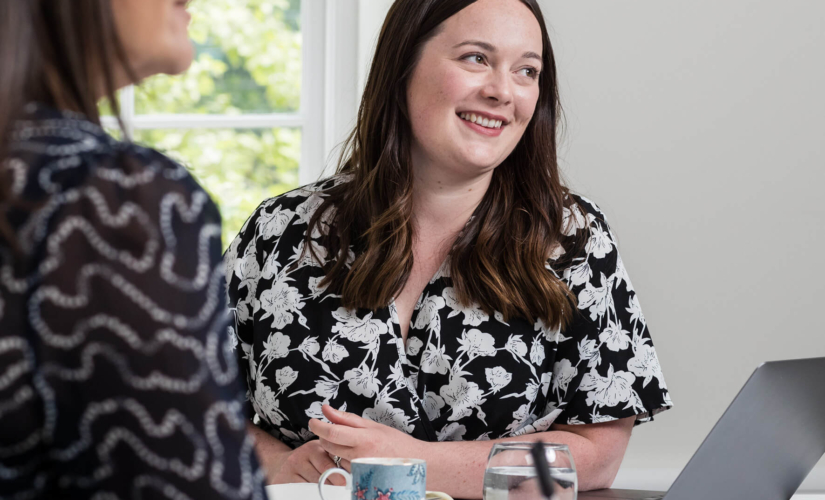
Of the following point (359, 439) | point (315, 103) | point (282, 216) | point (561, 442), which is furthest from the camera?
point (315, 103)

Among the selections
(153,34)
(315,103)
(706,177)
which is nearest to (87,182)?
(153,34)

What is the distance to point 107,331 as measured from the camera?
1.43 feet

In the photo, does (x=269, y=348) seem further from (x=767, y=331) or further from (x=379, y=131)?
(x=767, y=331)

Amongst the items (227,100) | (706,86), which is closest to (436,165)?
(706,86)

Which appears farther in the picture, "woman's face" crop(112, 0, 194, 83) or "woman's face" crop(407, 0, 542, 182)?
"woman's face" crop(407, 0, 542, 182)

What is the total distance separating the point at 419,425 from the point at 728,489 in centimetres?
62

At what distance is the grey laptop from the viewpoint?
904 millimetres

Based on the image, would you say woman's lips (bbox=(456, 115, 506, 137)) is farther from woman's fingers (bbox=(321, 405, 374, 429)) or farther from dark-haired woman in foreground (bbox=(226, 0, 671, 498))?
woman's fingers (bbox=(321, 405, 374, 429))

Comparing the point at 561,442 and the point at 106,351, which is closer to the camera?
the point at 106,351

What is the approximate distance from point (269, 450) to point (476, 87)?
0.79 metres

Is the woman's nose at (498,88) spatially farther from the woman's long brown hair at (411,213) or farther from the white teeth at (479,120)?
the woman's long brown hair at (411,213)

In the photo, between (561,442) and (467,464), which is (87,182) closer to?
(467,464)

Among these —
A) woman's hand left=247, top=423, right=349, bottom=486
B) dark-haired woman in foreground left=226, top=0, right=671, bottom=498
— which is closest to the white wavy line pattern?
woman's hand left=247, top=423, right=349, bottom=486

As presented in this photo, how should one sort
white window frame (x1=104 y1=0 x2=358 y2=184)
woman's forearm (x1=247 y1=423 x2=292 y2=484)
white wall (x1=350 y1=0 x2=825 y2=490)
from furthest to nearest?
white window frame (x1=104 y1=0 x2=358 y2=184), white wall (x1=350 y1=0 x2=825 y2=490), woman's forearm (x1=247 y1=423 x2=292 y2=484)
